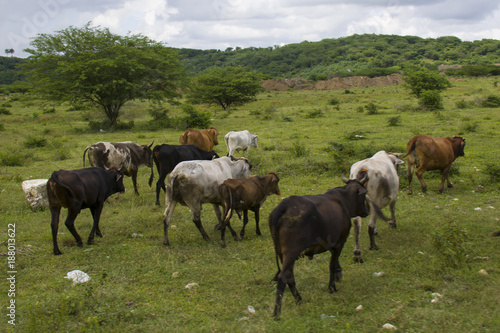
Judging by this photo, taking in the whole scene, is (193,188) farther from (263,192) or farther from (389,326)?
(389,326)

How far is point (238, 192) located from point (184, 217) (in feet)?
7.38

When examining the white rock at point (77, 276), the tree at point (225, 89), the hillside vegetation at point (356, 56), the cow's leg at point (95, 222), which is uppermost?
the hillside vegetation at point (356, 56)

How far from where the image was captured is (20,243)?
7184mm

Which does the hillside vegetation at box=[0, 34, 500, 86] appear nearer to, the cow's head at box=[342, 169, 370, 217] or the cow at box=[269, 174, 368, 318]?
the cow's head at box=[342, 169, 370, 217]

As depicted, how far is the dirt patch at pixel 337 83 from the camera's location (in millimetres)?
59406

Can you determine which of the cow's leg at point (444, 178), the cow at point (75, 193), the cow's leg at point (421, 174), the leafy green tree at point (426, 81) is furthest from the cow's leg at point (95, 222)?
the leafy green tree at point (426, 81)

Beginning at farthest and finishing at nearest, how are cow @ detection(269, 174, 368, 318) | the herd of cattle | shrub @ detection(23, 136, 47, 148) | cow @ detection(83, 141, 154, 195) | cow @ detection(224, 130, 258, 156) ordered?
shrub @ detection(23, 136, 47, 148)
cow @ detection(224, 130, 258, 156)
cow @ detection(83, 141, 154, 195)
the herd of cattle
cow @ detection(269, 174, 368, 318)

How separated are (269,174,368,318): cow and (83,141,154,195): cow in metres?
6.42

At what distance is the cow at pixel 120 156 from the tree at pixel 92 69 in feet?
43.7

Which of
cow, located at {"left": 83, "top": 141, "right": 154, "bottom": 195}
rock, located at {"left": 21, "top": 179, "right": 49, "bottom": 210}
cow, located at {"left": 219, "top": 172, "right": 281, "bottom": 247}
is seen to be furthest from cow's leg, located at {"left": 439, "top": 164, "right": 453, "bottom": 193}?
rock, located at {"left": 21, "top": 179, "right": 49, "bottom": 210}

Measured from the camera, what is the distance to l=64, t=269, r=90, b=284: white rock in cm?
571

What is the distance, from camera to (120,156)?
10703 mm

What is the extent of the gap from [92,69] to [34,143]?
7.22 m

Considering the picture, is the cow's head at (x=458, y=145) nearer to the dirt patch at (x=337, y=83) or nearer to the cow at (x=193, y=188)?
the cow at (x=193, y=188)
